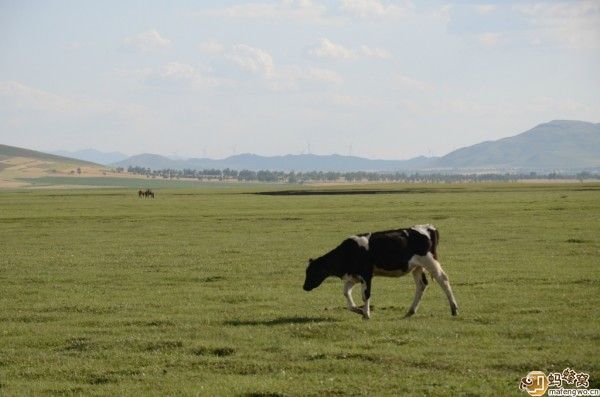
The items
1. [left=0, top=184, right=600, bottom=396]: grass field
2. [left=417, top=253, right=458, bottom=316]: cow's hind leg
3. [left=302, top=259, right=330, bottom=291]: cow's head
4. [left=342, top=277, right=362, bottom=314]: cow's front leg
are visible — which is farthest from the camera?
[left=302, top=259, right=330, bottom=291]: cow's head

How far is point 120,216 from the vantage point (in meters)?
70.4

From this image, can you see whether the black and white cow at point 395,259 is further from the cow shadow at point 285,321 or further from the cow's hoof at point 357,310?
the cow shadow at point 285,321

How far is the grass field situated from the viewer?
14305 mm

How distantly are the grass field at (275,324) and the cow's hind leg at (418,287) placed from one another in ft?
0.91

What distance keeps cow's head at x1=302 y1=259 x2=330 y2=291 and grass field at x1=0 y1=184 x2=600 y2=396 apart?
24.1 inches

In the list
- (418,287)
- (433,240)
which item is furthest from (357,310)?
(433,240)

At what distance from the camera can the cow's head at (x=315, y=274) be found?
21.0 metres

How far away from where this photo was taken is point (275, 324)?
19078mm

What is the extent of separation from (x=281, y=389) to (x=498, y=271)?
52.8ft

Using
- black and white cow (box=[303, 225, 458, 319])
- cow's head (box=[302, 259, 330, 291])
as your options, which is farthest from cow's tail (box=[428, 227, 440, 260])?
cow's head (box=[302, 259, 330, 291])

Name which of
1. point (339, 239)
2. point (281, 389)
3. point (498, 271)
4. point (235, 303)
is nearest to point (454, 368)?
point (281, 389)

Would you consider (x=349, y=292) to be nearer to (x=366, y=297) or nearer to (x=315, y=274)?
(x=366, y=297)

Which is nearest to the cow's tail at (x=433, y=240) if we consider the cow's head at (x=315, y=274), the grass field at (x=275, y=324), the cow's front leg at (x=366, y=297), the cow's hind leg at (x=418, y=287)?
the cow's hind leg at (x=418, y=287)

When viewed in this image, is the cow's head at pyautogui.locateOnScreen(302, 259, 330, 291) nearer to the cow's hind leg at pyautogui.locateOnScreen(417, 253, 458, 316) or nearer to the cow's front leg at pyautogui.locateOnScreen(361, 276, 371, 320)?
the cow's front leg at pyautogui.locateOnScreen(361, 276, 371, 320)
